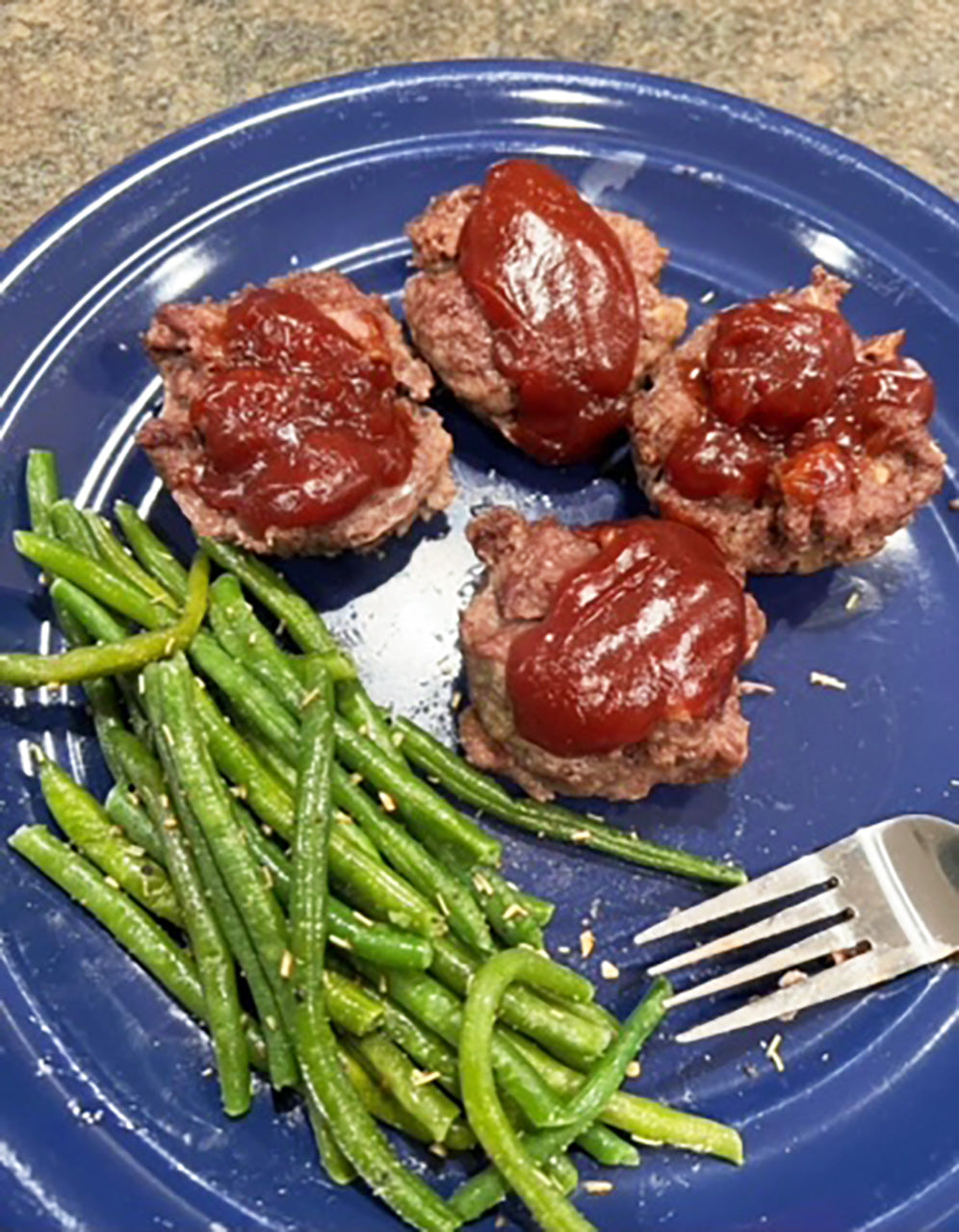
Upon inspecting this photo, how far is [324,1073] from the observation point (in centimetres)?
304

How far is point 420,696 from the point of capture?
370cm

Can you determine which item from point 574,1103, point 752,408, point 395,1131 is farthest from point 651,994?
point 752,408

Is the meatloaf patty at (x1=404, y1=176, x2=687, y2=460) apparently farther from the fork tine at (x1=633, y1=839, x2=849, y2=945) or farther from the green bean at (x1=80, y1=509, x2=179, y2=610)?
the fork tine at (x1=633, y1=839, x2=849, y2=945)

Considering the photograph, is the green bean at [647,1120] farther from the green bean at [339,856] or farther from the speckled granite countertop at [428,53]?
the speckled granite countertop at [428,53]

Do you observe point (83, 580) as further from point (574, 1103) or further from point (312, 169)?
point (574, 1103)

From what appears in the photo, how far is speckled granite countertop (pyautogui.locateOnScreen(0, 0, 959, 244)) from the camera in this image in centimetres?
502

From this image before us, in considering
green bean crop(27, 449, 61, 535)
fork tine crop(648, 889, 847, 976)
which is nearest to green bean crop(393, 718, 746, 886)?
fork tine crop(648, 889, 847, 976)

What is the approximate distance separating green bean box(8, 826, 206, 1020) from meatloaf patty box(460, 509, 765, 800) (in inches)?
34.6

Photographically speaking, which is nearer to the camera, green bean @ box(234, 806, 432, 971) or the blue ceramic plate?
green bean @ box(234, 806, 432, 971)

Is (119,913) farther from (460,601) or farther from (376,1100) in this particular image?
(460,601)

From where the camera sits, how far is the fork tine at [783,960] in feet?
11.2

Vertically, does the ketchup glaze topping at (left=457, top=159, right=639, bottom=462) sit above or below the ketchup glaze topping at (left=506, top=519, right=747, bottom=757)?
above

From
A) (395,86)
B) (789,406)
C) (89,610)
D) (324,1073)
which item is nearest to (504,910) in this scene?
(324,1073)

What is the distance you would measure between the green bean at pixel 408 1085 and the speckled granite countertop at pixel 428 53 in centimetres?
330
